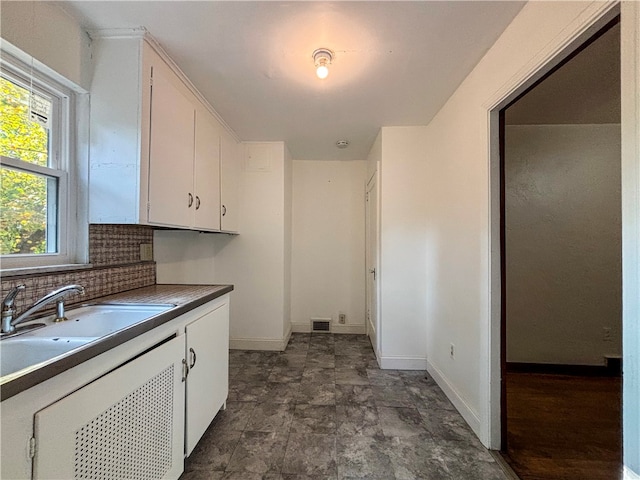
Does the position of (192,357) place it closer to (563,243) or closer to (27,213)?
(27,213)

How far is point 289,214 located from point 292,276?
854mm

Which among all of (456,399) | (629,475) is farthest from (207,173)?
(629,475)

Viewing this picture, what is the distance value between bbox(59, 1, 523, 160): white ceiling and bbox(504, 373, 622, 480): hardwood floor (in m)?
2.38

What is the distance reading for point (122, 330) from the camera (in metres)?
0.98

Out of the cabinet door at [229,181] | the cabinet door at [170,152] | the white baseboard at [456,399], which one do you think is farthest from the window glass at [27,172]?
the white baseboard at [456,399]

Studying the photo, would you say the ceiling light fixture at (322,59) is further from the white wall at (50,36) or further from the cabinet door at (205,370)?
the cabinet door at (205,370)

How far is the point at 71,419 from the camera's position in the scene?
790 millimetres

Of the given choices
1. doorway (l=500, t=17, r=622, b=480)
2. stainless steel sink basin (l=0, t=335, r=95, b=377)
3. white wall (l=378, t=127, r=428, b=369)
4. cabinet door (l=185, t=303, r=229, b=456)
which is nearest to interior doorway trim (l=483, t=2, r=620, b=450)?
doorway (l=500, t=17, r=622, b=480)

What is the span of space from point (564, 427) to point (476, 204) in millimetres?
1606

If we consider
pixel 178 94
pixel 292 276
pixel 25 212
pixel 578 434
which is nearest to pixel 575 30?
pixel 178 94

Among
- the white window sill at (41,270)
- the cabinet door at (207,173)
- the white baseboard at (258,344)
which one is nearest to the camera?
the white window sill at (41,270)

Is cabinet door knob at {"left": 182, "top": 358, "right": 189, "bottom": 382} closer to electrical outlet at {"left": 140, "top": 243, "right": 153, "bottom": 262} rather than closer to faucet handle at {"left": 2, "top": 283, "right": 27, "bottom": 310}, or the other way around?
faucet handle at {"left": 2, "top": 283, "right": 27, "bottom": 310}

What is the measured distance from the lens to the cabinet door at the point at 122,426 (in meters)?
0.75

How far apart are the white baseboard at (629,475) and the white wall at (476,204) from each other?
78 centimetres
